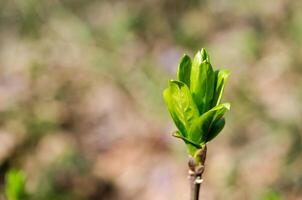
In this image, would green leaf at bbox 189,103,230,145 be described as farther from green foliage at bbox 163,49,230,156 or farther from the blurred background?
the blurred background

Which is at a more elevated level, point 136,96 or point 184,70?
point 136,96

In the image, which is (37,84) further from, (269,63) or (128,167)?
(269,63)

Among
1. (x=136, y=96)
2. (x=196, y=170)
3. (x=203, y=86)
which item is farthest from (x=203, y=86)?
(x=136, y=96)

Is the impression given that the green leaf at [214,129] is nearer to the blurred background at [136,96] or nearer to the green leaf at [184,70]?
the green leaf at [184,70]

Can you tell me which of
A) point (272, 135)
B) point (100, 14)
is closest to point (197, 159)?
point (272, 135)

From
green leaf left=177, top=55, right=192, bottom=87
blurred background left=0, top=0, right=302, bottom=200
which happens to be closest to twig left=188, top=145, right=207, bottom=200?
green leaf left=177, top=55, right=192, bottom=87

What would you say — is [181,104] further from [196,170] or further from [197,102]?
[196,170]
